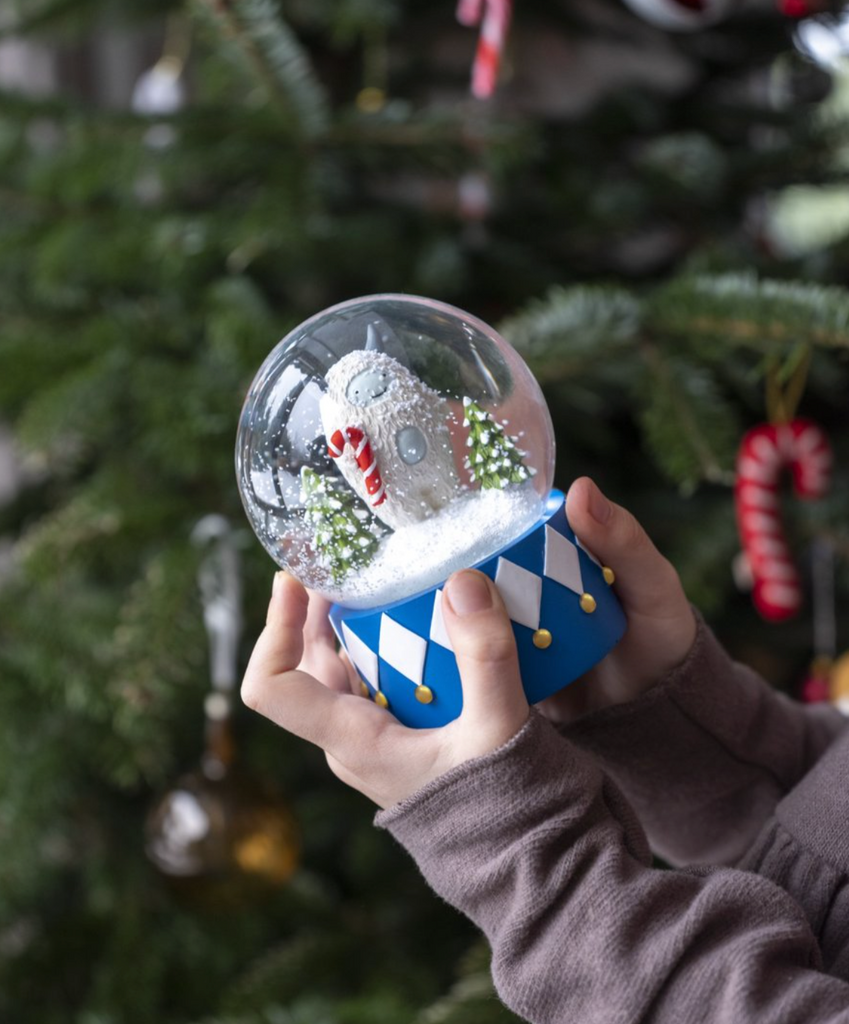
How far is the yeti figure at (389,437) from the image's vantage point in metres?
0.42

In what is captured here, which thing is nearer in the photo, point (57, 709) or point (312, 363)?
point (312, 363)

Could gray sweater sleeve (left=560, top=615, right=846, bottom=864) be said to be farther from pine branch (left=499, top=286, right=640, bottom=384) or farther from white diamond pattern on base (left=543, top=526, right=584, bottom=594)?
pine branch (left=499, top=286, right=640, bottom=384)

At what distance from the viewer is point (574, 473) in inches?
33.2

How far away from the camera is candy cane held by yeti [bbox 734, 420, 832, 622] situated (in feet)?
2.38

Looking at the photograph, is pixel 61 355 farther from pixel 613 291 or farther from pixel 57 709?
pixel 613 291

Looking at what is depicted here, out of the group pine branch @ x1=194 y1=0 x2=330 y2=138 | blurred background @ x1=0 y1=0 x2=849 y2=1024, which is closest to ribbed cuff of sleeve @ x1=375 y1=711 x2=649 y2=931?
blurred background @ x1=0 y1=0 x2=849 y2=1024

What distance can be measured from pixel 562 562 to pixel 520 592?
0.02 m

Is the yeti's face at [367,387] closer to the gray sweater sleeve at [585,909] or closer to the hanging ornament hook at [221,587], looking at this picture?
the gray sweater sleeve at [585,909]

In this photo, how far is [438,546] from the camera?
0.43 meters

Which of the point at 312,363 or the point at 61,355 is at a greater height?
the point at 312,363

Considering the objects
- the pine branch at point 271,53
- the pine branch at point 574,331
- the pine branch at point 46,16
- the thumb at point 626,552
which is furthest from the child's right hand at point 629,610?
the pine branch at point 46,16

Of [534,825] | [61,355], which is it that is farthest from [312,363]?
[61,355]

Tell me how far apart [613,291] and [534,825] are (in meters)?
Answer: 0.41

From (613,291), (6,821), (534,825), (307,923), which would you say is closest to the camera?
(534,825)
